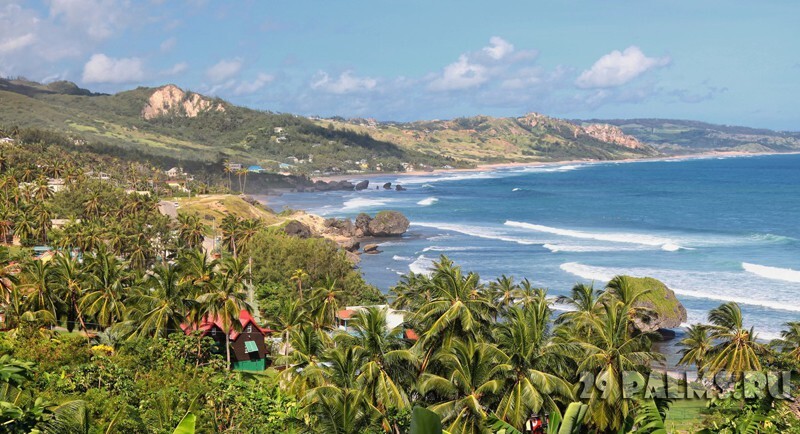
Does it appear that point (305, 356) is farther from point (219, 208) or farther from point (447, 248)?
point (219, 208)

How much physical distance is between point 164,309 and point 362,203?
12961 cm

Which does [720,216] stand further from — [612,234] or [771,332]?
[771,332]

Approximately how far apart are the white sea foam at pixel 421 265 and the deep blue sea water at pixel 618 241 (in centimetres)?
26

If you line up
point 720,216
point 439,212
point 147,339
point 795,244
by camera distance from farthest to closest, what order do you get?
point 439,212 → point 720,216 → point 795,244 → point 147,339

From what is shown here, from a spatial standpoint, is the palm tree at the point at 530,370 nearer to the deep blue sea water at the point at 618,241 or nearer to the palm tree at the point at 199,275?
the palm tree at the point at 199,275

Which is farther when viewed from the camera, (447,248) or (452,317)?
(447,248)

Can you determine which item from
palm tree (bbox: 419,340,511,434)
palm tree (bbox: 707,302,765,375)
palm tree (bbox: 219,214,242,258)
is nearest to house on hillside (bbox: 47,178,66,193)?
palm tree (bbox: 219,214,242,258)

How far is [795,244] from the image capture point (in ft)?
331

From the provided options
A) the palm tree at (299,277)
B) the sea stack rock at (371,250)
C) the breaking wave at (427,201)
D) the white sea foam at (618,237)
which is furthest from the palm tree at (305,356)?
the breaking wave at (427,201)

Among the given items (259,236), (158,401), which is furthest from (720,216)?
(158,401)

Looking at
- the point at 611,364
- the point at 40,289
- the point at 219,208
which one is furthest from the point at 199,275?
the point at 219,208

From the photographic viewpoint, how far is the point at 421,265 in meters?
87.7

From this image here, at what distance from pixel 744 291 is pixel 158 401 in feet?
199

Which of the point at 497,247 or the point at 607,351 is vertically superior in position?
the point at 607,351
